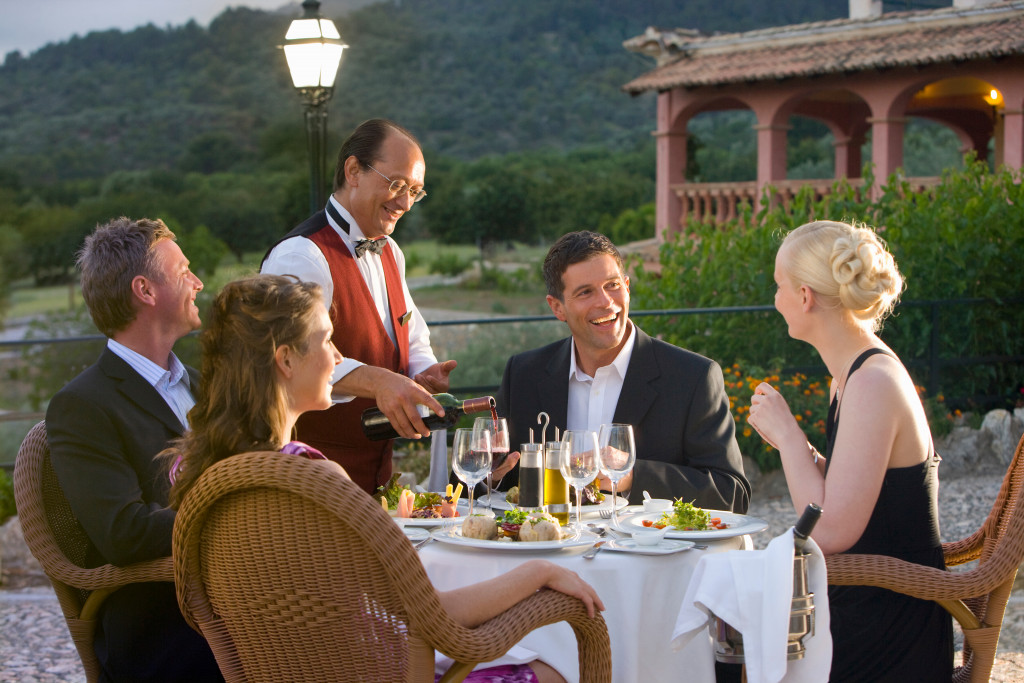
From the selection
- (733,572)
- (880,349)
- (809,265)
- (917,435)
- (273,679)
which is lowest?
(273,679)

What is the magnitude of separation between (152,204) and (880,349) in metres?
39.7

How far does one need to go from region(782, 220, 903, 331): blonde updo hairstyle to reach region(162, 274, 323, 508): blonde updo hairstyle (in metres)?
1.20

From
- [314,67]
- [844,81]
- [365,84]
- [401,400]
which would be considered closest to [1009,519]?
[401,400]

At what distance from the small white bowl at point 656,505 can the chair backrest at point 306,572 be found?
88cm

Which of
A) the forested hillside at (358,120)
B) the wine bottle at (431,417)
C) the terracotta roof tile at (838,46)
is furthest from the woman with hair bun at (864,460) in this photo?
the forested hillside at (358,120)

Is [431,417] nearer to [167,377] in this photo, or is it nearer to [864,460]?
[167,377]

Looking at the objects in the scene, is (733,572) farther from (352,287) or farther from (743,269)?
(743,269)

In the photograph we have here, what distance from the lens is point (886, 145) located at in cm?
1498

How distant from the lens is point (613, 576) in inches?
86.5

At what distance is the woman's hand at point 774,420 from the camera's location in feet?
8.23

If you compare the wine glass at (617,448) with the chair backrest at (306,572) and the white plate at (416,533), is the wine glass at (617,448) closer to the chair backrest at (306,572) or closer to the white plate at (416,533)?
the white plate at (416,533)

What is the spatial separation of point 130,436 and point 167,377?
23 cm

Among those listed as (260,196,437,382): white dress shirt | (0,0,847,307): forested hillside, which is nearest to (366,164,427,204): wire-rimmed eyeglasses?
(260,196,437,382): white dress shirt

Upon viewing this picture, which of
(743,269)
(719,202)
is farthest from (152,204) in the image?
(743,269)
